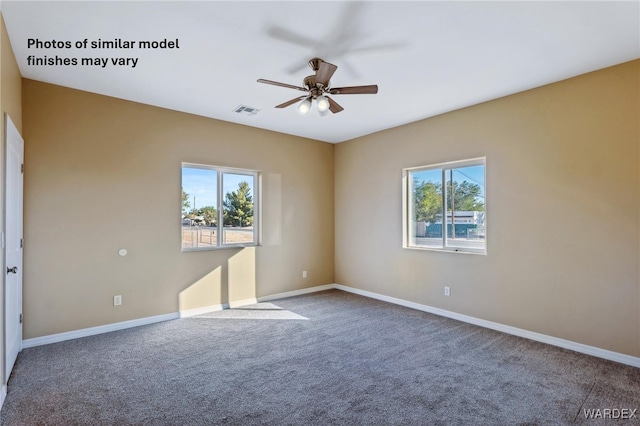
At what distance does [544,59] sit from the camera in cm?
303

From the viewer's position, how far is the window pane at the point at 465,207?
4.28 meters

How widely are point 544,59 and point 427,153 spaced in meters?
1.90

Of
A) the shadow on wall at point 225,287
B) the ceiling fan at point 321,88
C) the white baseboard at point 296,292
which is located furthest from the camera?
the white baseboard at point 296,292

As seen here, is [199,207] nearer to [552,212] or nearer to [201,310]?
[201,310]

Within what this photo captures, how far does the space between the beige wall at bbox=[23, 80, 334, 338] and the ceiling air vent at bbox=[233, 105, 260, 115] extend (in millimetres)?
551

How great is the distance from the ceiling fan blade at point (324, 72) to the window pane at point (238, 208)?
8.64 feet

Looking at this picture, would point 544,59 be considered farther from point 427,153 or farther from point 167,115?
point 167,115

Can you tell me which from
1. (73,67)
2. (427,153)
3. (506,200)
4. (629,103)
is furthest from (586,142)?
(73,67)

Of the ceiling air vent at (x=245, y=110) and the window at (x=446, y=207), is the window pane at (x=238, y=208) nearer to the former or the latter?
the ceiling air vent at (x=245, y=110)

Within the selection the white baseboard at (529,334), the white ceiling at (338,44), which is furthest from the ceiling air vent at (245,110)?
the white baseboard at (529,334)

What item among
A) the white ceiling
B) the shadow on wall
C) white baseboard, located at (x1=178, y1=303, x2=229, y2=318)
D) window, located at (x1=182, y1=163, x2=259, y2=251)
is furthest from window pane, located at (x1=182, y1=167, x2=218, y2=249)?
the white ceiling

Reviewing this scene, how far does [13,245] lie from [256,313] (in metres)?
2.72

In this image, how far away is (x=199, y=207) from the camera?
4770 millimetres
